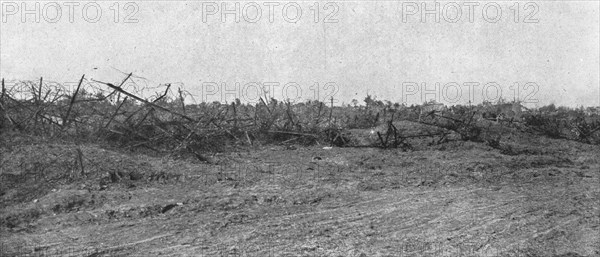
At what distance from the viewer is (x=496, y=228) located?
17.6 ft

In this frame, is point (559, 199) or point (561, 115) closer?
point (559, 199)

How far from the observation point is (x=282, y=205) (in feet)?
18.1

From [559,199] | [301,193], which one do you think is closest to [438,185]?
[559,199]

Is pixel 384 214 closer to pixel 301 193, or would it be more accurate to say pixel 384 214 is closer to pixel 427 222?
pixel 427 222

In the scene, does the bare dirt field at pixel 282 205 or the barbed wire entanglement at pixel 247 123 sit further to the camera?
the barbed wire entanglement at pixel 247 123

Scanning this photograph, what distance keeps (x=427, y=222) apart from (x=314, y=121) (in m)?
4.51

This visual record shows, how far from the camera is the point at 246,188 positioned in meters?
5.95

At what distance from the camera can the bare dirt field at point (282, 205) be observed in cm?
467

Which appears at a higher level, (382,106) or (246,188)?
(382,106)

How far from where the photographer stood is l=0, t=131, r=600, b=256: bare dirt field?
467cm

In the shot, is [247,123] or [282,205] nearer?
[282,205]

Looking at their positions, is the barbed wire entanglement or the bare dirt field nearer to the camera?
the bare dirt field

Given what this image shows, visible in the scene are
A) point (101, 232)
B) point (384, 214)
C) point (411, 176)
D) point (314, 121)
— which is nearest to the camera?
point (101, 232)

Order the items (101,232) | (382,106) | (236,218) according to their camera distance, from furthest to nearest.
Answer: (382,106) → (236,218) → (101,232)
